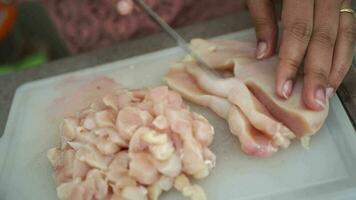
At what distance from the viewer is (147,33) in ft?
5.41

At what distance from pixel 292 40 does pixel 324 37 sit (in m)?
0.08

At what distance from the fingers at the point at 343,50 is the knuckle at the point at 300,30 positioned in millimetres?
76

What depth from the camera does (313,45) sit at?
1.16 meters

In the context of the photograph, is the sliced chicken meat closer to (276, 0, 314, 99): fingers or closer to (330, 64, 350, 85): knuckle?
(276, 0, 314, 99): fingers

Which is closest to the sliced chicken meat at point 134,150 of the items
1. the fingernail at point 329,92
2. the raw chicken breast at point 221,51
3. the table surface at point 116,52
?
the raw chicken breast at point 221,51

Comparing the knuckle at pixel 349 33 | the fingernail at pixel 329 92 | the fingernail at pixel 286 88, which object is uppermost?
the knuckle at pixel 349 33

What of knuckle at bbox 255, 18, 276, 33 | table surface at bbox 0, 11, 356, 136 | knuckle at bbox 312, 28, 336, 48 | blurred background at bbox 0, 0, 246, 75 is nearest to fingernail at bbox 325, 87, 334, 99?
knuckle at bbox 312, 28, 336, 48

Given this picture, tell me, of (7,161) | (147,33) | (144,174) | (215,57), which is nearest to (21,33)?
(147,33)

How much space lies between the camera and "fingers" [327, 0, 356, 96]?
114cm

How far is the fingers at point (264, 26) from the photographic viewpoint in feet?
4.05

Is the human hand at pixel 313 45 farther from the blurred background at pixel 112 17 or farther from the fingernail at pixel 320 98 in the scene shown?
the blurred background at pixel 112 17

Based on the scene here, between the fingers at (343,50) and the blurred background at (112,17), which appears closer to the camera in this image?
the fingers at (343,50)

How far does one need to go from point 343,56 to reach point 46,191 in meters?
0.79

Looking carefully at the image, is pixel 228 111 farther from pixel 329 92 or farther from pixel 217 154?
pixel 329 92
